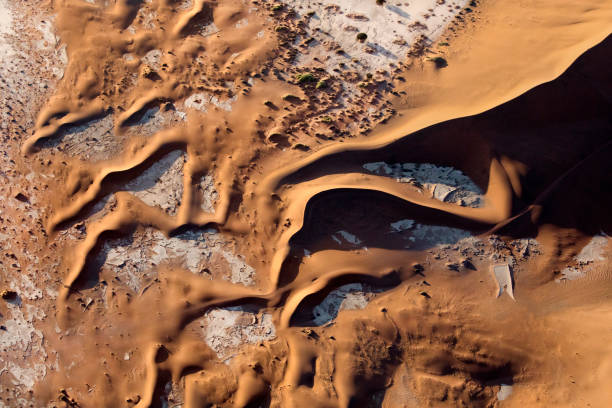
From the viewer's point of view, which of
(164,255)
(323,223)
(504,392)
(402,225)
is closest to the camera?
(504,392)

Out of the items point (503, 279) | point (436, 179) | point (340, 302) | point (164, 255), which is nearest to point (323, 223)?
point (340, 302)

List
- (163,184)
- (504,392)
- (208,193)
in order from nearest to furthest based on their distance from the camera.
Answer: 1. (504,392)
2. (208,193)
3. (163,184)

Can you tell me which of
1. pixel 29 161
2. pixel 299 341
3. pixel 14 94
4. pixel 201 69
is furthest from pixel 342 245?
pixel 14 94

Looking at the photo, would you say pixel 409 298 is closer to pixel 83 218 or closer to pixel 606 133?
pixel 606 133

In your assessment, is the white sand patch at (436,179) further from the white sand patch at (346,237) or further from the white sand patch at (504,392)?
the white sand patch at (504,392)

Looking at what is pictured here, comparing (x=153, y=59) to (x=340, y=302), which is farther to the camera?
(x=153, y=59)

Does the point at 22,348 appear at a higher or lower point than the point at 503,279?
higher

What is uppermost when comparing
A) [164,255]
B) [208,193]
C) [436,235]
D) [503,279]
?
[208,193]

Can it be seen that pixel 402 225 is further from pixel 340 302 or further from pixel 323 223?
pixel 340 302
